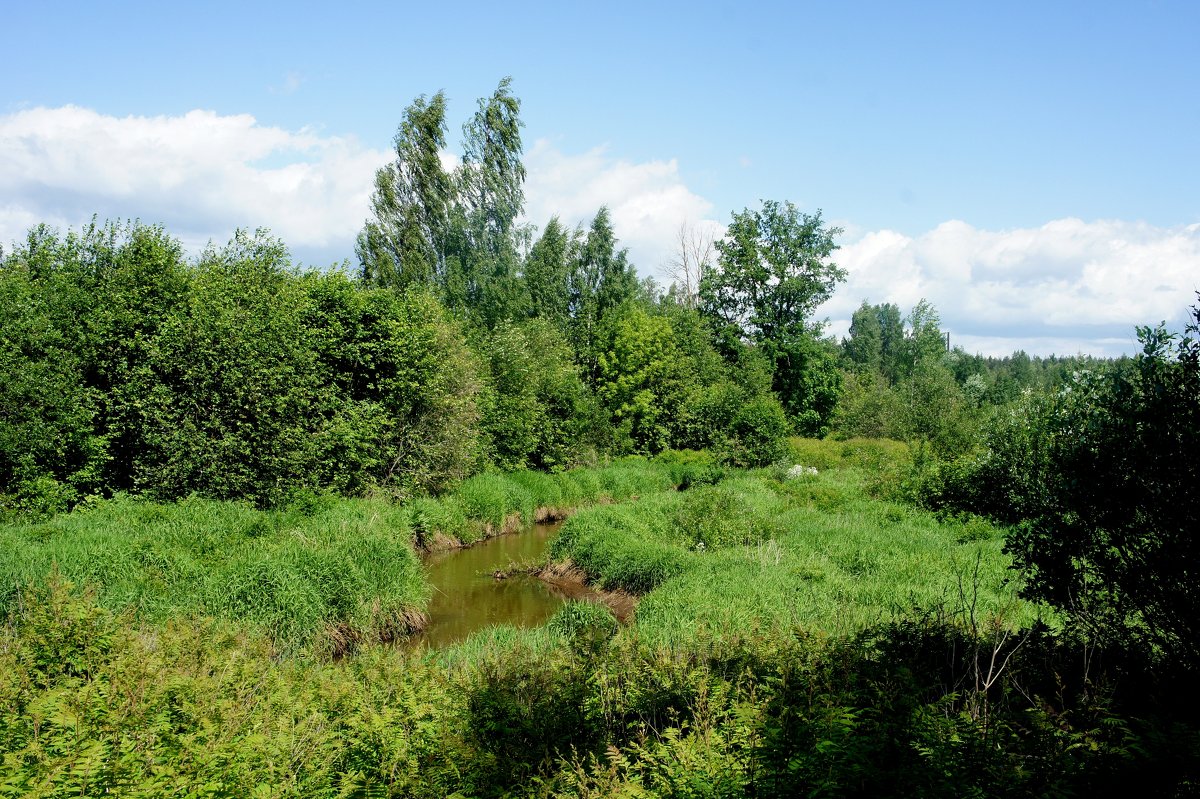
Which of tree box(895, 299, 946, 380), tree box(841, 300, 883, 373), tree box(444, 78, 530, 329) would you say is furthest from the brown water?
tree box(841, 300, 883, 373)

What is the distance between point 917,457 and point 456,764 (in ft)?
72.2

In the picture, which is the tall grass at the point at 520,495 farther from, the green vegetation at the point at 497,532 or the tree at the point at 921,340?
the tree at the point at 921,340

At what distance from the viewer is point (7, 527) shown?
12227 millimetres

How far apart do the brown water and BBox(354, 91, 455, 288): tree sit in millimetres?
16022

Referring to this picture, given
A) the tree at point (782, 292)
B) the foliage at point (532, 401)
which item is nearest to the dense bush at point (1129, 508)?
the foliage at point (532, 401)

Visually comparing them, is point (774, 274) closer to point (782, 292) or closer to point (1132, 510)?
point (782, 292)

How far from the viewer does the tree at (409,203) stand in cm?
3253

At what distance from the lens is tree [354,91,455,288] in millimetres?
32531

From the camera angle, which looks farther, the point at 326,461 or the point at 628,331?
the point at 628,331

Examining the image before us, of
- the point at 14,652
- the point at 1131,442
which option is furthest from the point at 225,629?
the point at 1131,442

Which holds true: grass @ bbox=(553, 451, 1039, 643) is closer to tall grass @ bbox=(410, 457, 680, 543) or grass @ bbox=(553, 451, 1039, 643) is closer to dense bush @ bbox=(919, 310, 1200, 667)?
dense bush @ bbox=(919, 310, 1200, 667)

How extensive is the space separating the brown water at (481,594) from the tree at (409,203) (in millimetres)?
16022

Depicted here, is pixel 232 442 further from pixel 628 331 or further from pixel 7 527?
pixel 628 331

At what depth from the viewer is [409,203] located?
33.3 meters
